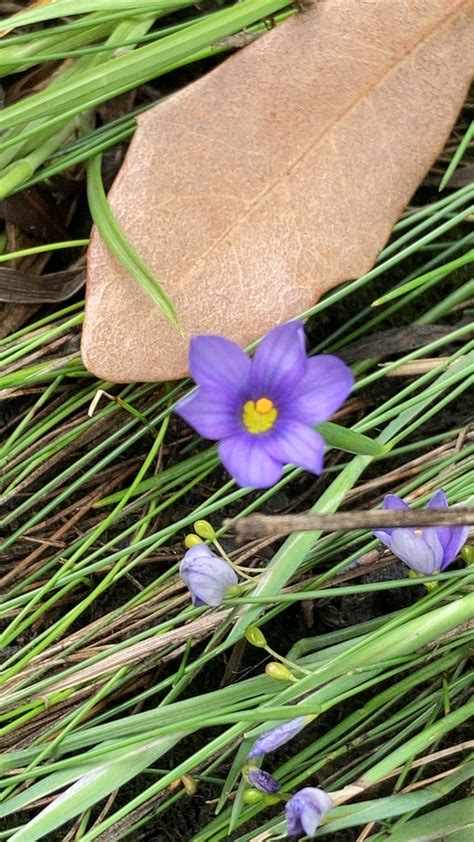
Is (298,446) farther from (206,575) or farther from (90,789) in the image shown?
(90,789)

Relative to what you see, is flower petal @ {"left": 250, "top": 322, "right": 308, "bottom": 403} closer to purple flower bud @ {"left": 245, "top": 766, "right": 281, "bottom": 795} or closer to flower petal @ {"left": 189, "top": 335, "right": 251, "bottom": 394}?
flower petal @ {"left": 189, "top": 335, "right": 251, "bottom": 394}

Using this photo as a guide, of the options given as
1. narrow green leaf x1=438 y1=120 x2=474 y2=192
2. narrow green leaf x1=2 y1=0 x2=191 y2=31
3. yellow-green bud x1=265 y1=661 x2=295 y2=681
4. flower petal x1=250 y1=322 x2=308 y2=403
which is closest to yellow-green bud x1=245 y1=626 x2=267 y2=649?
yellow-green bud x1=265 y1=661 x2=295 y2=681

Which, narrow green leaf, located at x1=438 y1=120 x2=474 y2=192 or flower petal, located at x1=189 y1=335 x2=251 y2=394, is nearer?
flower petal, located at x1=189 y1=335 x2=251 y2=394

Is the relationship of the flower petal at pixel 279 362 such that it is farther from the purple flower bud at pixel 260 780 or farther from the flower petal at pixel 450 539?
the purple flower bud at pixel 260 780

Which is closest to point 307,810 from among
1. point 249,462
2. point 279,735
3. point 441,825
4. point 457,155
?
point 279,735

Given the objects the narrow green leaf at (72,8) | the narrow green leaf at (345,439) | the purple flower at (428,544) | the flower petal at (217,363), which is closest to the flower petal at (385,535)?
the purple flower at (428,544)

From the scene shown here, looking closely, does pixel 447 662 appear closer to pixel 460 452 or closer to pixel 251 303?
pixel 460 452

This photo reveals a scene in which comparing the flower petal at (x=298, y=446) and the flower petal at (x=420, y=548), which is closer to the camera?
the flower petal at (x=298, y=446)
